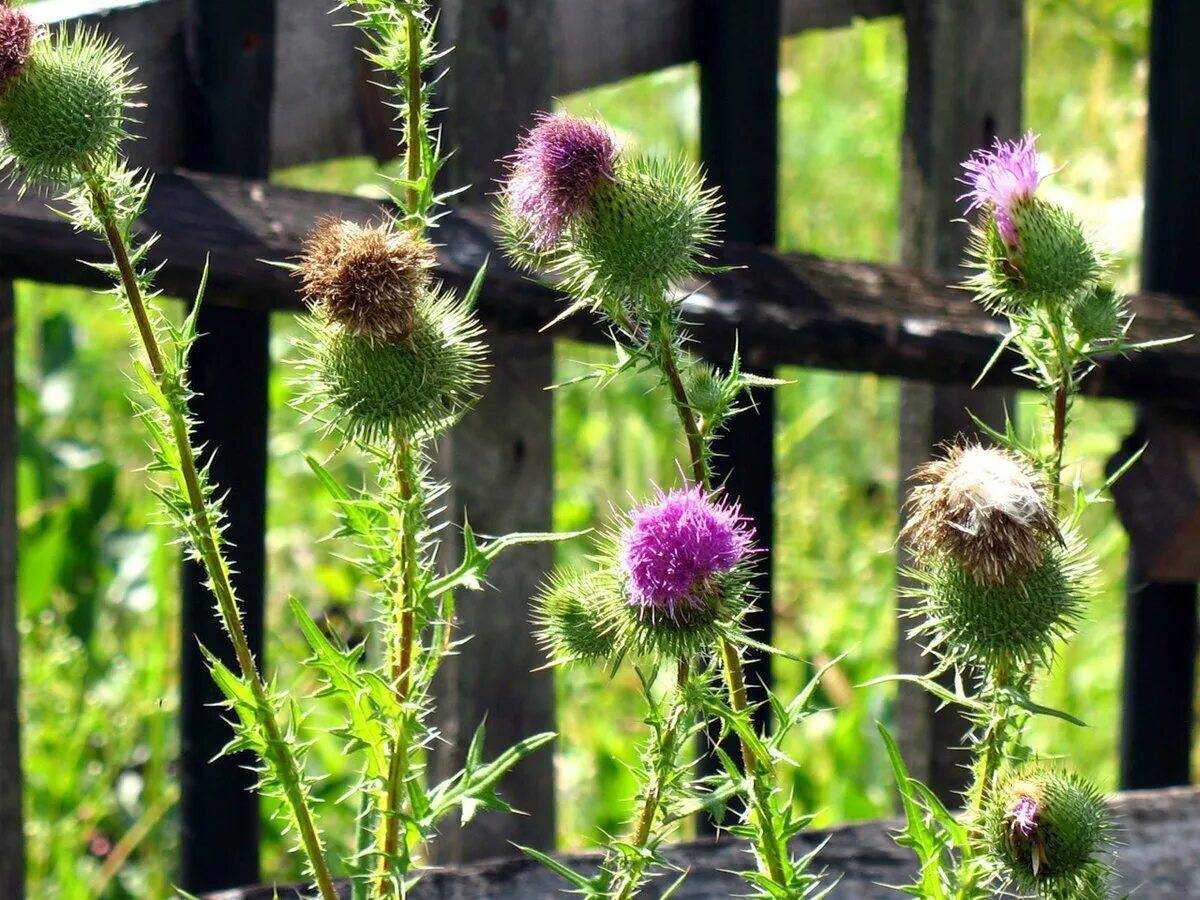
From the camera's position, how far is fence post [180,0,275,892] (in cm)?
211

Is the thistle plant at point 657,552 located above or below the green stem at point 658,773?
above

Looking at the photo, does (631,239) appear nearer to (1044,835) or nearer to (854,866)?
Result: (1044,835)

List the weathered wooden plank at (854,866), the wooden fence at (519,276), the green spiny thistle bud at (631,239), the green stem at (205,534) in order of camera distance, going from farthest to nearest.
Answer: the wooden fence at (519,276) < the weathered wooden plank at (854,866) < the green spiny thistle bud at (631,239) < the green stem at (205,534)

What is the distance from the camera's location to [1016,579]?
116 centimetres

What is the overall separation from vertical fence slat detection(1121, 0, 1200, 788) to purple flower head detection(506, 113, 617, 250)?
1.82 meters

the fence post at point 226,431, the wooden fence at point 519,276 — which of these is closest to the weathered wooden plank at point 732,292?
the wooden fence at point 519,276

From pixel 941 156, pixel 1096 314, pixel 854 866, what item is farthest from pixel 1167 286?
pixel 1096 314

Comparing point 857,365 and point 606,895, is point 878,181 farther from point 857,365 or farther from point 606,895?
point 606,895

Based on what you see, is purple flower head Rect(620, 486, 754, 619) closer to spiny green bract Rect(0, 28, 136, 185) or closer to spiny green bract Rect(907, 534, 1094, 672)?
spiny green bract Rect(907, 534, 1094, 672)

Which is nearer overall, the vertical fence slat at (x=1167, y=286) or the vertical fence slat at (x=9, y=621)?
the vertical fence slat at (x=9, y=621)

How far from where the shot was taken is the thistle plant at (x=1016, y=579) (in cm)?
112

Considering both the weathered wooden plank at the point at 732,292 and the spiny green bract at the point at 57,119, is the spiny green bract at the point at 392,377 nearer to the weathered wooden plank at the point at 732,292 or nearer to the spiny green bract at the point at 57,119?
the spiny green bract at the point at 57,119

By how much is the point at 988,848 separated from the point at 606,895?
0.96ft

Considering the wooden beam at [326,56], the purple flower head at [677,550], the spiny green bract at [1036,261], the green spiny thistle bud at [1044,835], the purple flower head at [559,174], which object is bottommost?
the green spiny thistle bud at [1044,835]
